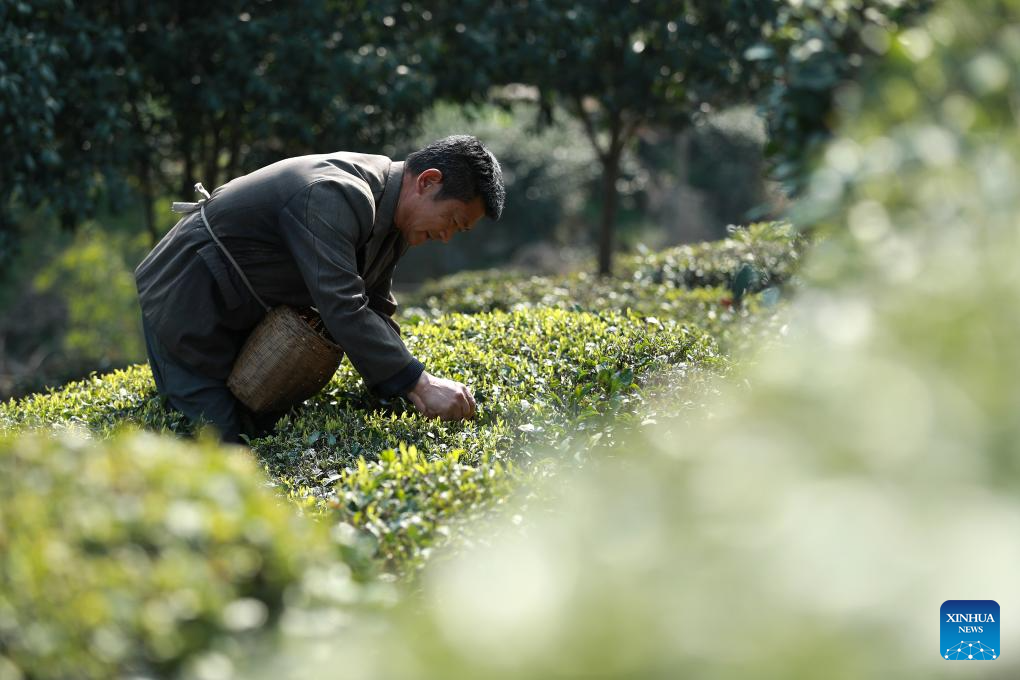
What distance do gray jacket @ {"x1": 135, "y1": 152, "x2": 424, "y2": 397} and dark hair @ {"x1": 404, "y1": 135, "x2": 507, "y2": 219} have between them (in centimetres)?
25

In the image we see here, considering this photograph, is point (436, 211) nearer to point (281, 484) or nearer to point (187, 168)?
point (281, 484)

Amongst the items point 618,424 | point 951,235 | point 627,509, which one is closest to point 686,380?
point 618,424

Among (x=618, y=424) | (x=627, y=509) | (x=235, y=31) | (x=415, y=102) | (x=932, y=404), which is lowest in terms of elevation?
(x=618, y=424)

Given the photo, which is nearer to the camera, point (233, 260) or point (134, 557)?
point (134, 557)

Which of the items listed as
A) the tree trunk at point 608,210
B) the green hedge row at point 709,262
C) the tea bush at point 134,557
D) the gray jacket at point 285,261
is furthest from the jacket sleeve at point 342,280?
the tree trunk at point 608,210

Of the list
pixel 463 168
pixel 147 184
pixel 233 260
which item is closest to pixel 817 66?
pixel 463 168

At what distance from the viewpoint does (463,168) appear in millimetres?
4727

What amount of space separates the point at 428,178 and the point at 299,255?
70 centimetres

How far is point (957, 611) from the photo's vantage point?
1.88 meters

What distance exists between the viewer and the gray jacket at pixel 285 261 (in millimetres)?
4504

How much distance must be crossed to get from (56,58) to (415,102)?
2.95 m

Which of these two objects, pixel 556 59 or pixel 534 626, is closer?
pixel 534 626

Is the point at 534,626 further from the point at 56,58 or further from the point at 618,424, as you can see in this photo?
the point at 56,58

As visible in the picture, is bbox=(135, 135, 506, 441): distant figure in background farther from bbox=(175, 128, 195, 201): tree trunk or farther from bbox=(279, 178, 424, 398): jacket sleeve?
bbox=(175, 128, 195, 201): tree trunk
